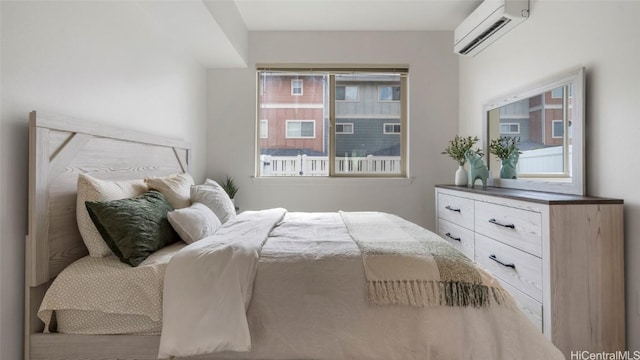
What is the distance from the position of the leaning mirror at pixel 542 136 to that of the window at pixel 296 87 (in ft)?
6.53

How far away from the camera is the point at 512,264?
2.04m

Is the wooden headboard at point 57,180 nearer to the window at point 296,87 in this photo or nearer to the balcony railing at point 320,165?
the balcony railing at point 320,165

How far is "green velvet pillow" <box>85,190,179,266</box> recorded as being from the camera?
4.65 ft

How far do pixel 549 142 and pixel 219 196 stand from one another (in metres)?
2.33

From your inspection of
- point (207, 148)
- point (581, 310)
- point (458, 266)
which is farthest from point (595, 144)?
point (207, 148)

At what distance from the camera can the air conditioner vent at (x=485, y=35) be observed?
2.70m

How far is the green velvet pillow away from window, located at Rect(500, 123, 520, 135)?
8.79ft

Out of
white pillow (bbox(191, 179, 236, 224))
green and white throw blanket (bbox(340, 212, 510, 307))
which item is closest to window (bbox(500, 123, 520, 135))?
green and white throw blanket (bbox(340, 212, 510, 307))

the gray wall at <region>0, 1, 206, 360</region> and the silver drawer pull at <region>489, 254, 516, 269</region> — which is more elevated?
the gray wall at <region>0, 1, 206, 360</region>

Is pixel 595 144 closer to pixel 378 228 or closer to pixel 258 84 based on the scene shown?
pixel 378 228

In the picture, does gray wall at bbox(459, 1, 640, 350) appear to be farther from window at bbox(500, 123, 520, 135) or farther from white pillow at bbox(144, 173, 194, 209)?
white pillow at bbox(144, 173, 194, 209)

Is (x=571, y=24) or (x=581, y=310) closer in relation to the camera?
(x=581, y=310)

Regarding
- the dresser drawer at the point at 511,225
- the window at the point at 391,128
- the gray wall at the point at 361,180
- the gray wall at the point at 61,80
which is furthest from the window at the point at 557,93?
the gray wall at the point at 61,80

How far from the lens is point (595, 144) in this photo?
77.3 inches
